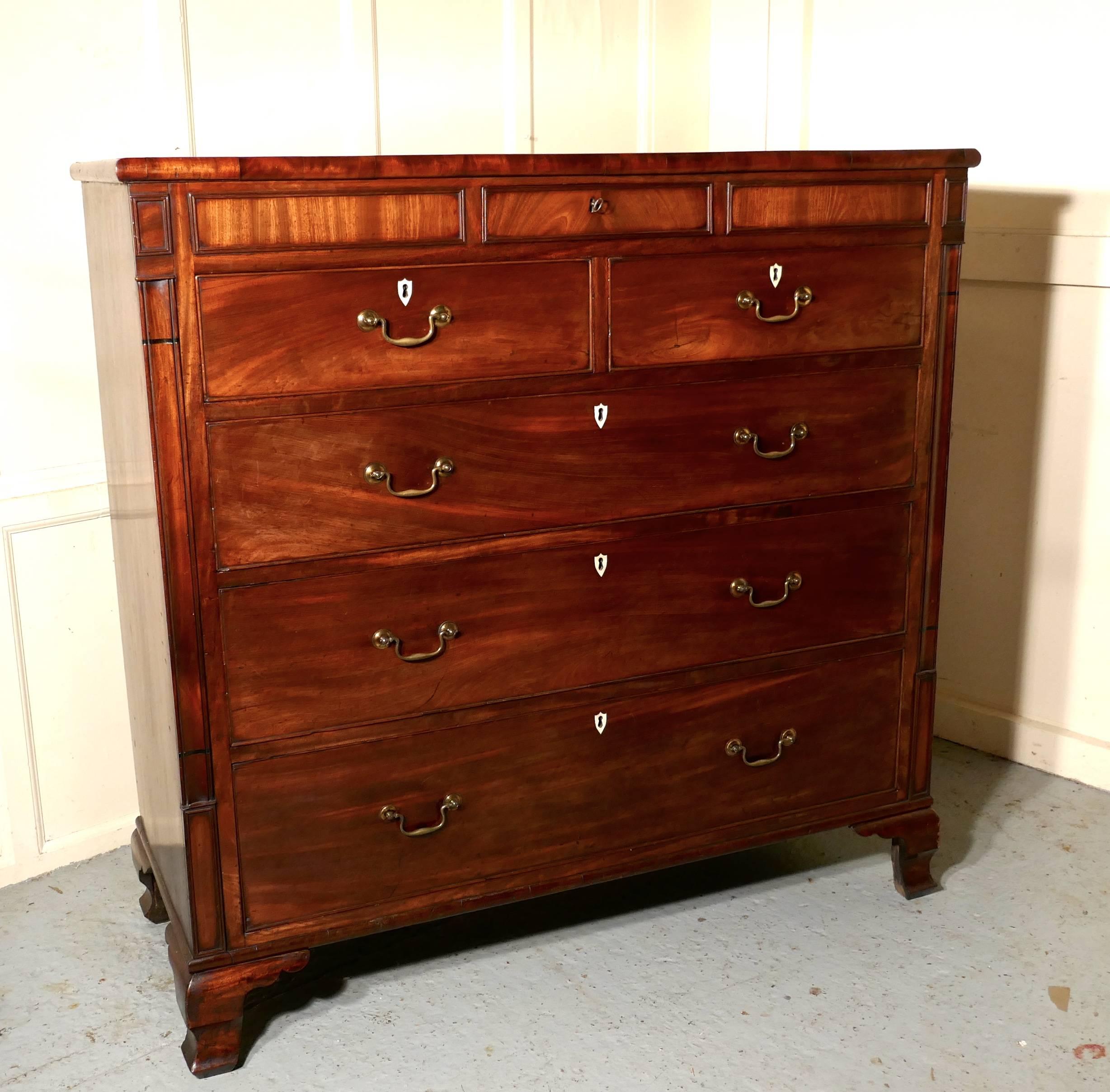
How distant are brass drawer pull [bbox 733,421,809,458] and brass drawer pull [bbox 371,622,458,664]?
570 millimetres

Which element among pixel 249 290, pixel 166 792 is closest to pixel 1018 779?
pixel 166 792

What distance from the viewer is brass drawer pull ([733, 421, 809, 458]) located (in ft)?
7.27

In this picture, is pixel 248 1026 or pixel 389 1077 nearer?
pixel 389 1077

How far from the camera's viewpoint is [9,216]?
2375 mm

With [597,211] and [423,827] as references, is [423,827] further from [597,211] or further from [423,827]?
[597,211]

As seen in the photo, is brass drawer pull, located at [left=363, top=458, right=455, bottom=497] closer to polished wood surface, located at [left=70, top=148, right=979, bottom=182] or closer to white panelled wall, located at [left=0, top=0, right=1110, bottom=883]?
polished wood surface, located at [left=70, top=148, right=979, bottom=182]

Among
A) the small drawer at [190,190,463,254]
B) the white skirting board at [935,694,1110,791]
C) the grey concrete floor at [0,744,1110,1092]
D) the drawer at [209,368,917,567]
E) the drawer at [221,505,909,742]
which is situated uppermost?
the small drawer at [190,190,463,254]

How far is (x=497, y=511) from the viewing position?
6.80 feet

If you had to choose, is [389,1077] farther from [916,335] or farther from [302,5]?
[302,5]

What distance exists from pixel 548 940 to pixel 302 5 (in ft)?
6.04

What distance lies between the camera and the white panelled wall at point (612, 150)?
244 centimetres

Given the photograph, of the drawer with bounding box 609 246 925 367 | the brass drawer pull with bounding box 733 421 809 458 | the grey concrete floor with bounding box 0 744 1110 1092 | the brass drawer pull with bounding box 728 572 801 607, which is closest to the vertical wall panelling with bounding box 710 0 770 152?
the drawer with bounding box 609 246 925 367

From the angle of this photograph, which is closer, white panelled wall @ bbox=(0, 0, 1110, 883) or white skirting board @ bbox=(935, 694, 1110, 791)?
white panelled wall @ bbox=(0, 0, 1110, 883)

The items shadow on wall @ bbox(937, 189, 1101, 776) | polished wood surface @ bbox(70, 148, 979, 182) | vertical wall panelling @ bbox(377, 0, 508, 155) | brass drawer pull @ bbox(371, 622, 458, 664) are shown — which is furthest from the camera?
shadow on wall @ bbox(937, 189, 1101, 776)
